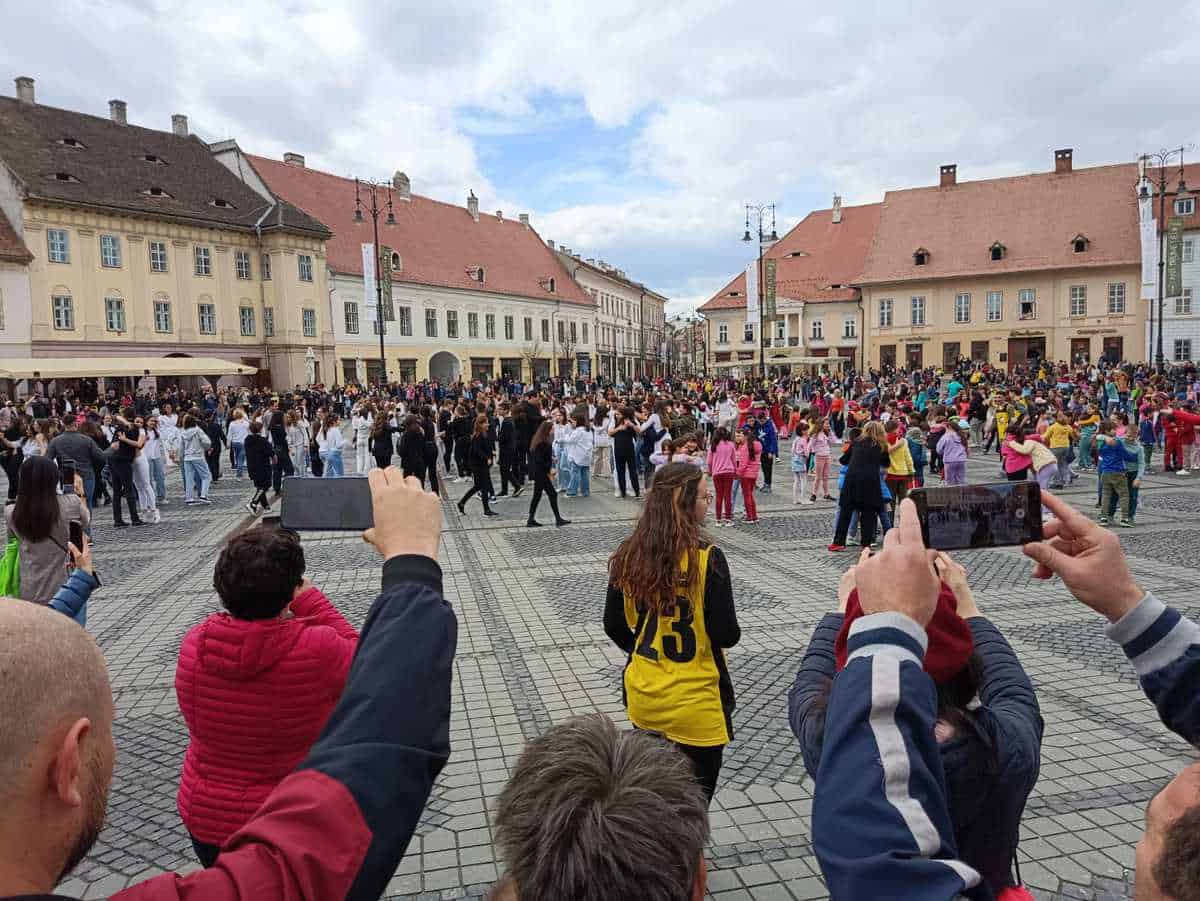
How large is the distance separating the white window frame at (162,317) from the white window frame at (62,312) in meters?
4.05

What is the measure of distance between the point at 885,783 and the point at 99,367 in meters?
37.8

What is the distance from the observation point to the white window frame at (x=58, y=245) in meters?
37.7

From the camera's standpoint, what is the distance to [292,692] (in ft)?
9.02

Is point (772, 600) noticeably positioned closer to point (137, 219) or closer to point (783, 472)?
point (783, 472)

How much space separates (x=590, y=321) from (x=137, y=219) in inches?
1603

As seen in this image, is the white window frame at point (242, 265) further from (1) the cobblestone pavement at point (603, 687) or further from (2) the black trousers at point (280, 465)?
(1) the cobblestone pavement at point (603, 687)

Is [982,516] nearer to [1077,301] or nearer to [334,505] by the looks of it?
[334,505]

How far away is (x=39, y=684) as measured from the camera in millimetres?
1176

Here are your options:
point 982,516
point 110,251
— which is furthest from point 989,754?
point 110,251

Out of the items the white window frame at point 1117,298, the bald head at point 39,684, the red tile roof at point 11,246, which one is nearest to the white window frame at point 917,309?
the white window frame at point 1117,298

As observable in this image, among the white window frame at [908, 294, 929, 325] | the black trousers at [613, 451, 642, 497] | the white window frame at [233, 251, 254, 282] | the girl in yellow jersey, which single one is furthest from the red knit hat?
the white window frame at [908, 294, 929, 325]

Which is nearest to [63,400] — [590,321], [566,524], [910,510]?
[566,524]

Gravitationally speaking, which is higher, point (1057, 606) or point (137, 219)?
point (137, 219)

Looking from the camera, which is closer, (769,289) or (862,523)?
(862,523)
